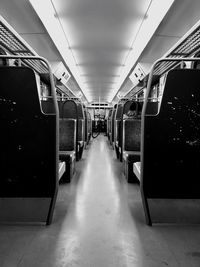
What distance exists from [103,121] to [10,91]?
16000 mm

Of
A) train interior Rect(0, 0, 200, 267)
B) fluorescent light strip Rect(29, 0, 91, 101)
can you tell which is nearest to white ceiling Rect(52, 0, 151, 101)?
fluorescent light strip Rect(29, 0, 91, 101)

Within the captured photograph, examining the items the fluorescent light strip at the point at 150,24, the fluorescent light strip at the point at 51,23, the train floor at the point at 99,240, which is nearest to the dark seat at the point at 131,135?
the train floor at the point at 99,240

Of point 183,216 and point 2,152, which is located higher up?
point 2,152

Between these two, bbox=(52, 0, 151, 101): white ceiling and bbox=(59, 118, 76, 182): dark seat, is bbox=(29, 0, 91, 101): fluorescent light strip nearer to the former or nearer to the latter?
bbox=(52, 0, 151, 101): white ceiling

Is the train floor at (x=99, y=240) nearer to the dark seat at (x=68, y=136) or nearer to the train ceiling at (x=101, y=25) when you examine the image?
the dark seat at (x=68, y=136)

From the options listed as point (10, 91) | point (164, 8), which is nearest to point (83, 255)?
point (10, 91)

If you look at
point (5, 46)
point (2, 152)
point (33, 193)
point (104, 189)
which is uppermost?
point (5, 46)

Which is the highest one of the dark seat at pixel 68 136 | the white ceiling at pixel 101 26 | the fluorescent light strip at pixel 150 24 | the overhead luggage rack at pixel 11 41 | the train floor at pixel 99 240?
the white ceiling at pixel 101 26

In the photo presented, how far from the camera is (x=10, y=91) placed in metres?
1.84

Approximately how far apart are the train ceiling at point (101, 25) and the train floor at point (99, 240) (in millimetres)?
3405

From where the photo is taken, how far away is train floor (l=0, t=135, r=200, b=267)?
1.35m

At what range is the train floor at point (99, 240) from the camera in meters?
1.35

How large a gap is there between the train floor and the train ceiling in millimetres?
3405

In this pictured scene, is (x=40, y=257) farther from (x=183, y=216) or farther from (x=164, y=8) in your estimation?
(x=164, y=8)
